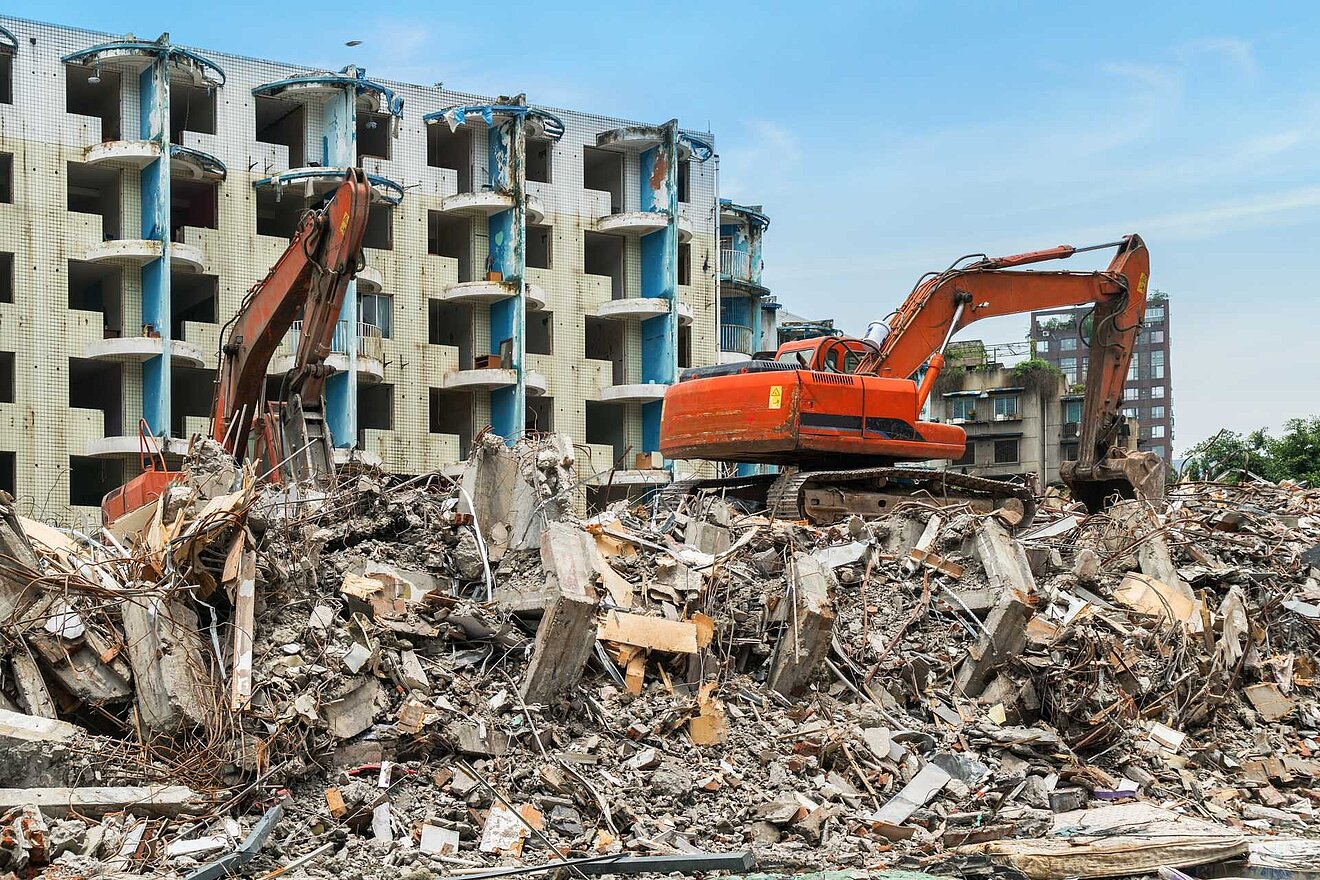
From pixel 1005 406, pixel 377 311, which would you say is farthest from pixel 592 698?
pixel 1005 406

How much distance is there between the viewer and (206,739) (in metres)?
7.13

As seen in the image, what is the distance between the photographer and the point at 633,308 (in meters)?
34.2

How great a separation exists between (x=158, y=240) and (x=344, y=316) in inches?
166

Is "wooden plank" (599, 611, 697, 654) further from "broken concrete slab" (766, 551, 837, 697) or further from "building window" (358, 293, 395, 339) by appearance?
"building window" (358, 293, 395, 339)

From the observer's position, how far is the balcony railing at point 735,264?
38.7 meters

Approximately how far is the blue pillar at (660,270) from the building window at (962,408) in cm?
2584

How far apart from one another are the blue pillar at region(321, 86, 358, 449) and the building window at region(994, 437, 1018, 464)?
33814 millimetres

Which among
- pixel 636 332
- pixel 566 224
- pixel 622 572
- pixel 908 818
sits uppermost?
pixel 566 224

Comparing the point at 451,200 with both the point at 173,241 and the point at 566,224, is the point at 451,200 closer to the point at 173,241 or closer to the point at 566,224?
the point at 566,224

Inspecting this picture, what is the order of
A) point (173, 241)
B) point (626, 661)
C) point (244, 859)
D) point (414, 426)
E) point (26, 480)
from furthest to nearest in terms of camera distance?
point (414, 426)
point (173, 241)
point (26, 480)
point (626, 661)
point (244, 859)

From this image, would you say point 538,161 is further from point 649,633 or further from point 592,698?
point 592,698

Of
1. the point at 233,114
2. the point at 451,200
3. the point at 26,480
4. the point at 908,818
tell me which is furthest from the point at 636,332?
the point at 908,818

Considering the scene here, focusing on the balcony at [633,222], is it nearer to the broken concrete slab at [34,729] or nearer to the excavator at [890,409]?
the excavator at [890,409]

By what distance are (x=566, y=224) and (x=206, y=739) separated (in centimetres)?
2806
